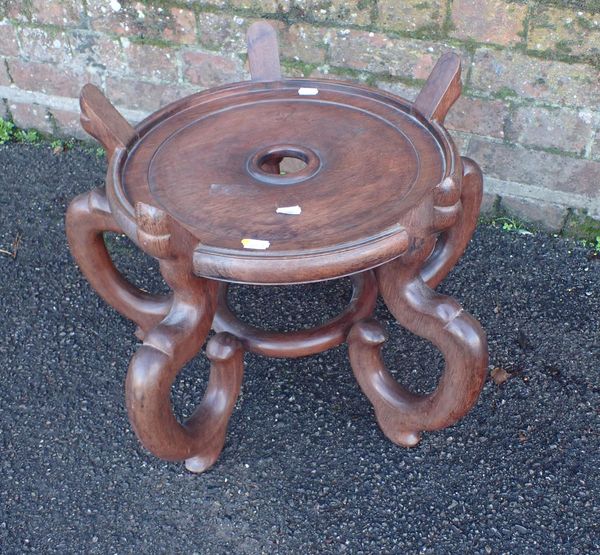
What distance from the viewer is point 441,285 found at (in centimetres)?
217

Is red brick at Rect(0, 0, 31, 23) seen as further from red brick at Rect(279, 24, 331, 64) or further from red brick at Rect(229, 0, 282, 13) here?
red brick at Rect(279, 24, 331, 64)

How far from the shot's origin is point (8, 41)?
262 cm

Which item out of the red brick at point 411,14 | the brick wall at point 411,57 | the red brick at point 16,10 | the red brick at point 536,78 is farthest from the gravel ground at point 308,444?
the red brick at point 16,10

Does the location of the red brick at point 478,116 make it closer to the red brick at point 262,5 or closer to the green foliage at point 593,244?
the green foliage at point 593,244

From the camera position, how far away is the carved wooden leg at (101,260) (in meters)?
1.64

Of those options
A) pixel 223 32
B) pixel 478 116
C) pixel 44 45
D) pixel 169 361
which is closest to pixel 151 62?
pixel 223 32

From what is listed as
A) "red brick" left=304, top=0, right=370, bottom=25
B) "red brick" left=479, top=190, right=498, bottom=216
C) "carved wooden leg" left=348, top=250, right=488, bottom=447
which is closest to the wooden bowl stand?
"carved wooden leg" left=348, top=250, right=488, bottom=447

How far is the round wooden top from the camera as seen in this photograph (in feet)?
4.11

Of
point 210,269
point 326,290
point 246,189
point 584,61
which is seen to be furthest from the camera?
point 326,290

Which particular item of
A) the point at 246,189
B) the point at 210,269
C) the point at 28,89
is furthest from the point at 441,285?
the point at 28,89

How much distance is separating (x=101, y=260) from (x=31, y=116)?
1404 mm

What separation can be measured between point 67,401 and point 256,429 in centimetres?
52

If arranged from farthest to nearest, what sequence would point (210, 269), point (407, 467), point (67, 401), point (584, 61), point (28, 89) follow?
point (28, 89) < point (584, 61) < point (67, 401) < point (407, 467) < point (210, 269)

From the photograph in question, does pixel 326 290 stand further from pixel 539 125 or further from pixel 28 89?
pixel 28 89
